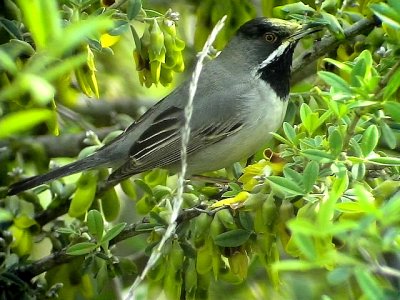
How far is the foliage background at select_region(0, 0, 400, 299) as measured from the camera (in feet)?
5.80

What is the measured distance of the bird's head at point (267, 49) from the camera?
4.46 meters

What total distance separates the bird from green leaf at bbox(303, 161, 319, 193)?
1743 millimetres

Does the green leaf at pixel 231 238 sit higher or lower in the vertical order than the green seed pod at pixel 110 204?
higher

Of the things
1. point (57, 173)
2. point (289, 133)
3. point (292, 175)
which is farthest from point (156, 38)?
point (57, 173)

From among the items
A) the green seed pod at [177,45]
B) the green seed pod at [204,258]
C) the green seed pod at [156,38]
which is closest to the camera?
the green seed pod at [204,258]

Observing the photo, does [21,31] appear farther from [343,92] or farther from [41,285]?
[343,92]

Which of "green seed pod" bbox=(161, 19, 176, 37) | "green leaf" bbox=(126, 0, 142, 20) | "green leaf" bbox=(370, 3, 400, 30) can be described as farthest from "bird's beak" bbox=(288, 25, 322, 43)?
"green leaf" bbox=(370, 3, 400, 30)

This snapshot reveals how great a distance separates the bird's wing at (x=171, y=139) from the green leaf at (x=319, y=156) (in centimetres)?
182

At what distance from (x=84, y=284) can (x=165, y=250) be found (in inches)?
33.3

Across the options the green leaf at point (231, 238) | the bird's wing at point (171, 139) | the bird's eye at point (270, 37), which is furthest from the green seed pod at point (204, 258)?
the bird's eye at point (270, 37)

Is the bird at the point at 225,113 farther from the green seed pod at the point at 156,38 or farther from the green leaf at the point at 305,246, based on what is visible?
the green leaf at the point at 305,246

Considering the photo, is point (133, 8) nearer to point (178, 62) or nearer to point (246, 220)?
point (178, 62)

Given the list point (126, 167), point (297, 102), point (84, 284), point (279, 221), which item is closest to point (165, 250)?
point (279, 221)

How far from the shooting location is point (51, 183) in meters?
4.06
